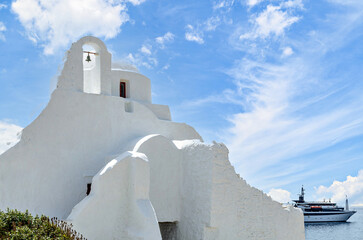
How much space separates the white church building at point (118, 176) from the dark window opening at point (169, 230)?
0.11ft

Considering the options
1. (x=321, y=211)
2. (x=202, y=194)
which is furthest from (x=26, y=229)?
(x=321, y=211)

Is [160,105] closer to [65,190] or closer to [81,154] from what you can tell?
[81,154]

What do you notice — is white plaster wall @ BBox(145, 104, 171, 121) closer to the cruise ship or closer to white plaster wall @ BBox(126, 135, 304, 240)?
white plaster wall @ BBox(126, 135, 304, 240)

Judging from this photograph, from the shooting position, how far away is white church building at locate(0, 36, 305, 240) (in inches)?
436

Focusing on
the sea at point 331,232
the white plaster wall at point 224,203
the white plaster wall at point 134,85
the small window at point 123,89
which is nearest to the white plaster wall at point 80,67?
the white plaster wall at point 134,85

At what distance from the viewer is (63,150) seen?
40.5 ft

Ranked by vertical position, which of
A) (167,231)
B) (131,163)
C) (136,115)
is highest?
(136,115)

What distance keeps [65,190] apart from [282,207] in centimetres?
806

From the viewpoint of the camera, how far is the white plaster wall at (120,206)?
10633mm

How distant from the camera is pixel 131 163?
→ 37.1 feet

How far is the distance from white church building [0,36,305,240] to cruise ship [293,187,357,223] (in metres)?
43.5

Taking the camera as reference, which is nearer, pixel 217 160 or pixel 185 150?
pixel 217 160

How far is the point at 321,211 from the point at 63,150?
51.4 metres

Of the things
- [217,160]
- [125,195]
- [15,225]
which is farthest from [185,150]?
[15,225]
